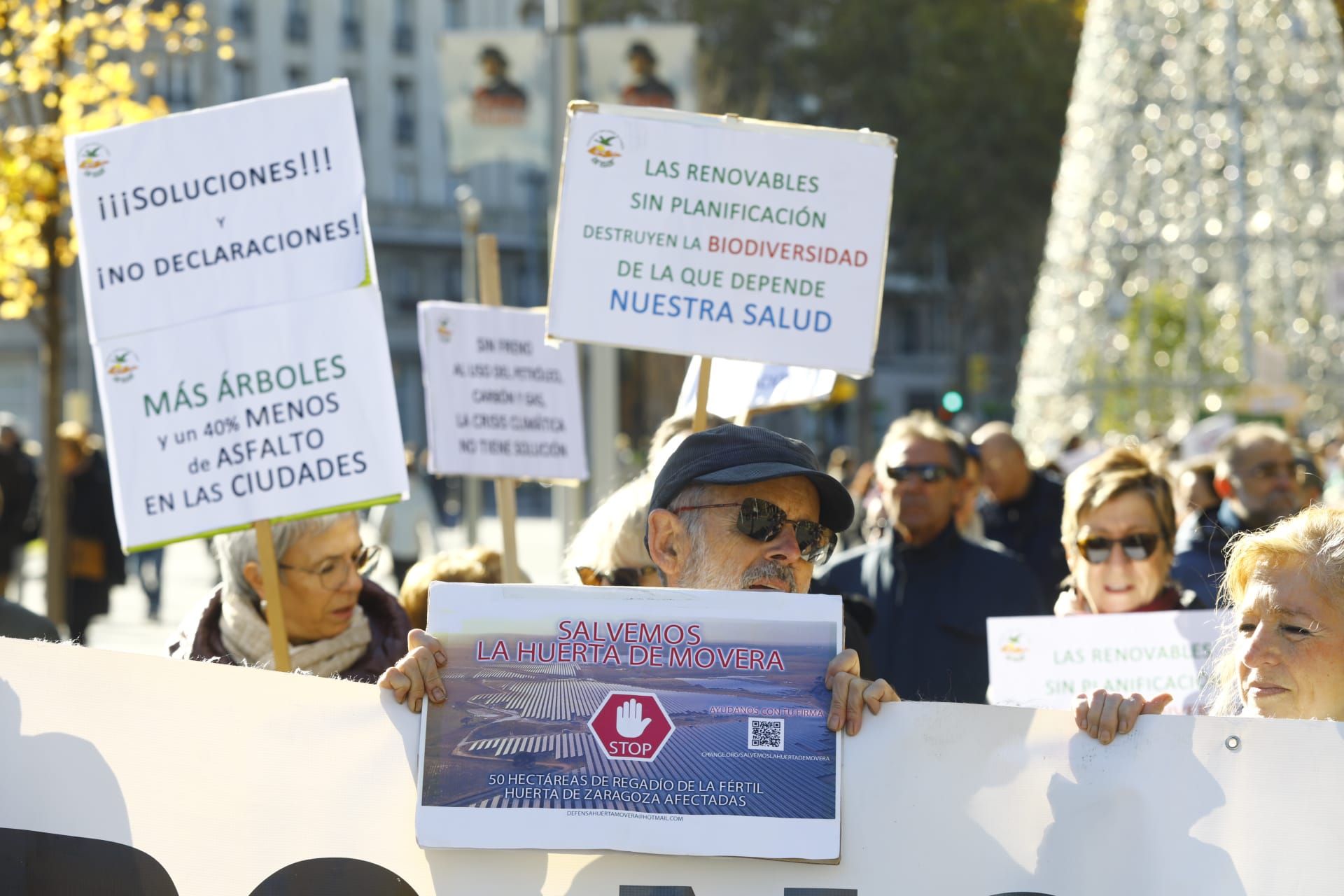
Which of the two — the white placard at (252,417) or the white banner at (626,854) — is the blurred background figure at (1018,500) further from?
the white banner at (626,854)

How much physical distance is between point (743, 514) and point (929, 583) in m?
3.02

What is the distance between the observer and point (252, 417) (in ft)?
13.2

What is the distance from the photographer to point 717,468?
122 inches

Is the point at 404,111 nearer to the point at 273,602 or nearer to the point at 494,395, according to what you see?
the point at 494,395

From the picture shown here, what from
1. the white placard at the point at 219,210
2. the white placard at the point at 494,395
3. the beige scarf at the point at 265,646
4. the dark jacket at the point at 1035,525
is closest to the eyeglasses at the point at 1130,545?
the beige scarf at the point at 265,646

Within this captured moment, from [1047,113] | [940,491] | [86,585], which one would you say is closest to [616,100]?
[86,585]

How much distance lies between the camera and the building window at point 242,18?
5838cm

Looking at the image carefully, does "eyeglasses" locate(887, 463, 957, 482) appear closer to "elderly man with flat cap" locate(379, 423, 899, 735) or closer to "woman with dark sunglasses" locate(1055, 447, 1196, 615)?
"woman with dark sunglasses" locate(1055, 447, 1196, 615)

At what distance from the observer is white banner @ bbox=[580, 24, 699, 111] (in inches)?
559

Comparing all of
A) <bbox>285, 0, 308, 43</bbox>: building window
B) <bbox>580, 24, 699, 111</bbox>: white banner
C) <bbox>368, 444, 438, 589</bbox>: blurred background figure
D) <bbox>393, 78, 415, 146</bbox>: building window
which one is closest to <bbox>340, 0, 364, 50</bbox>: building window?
<bbox>285, 0, 308, 43</bbox>: building window

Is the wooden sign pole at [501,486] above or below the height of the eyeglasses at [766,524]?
below

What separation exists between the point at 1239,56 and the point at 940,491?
1920cm

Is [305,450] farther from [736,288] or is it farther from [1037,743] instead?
[1037,743]

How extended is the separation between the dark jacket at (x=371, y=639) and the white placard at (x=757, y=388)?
117 centimetres
